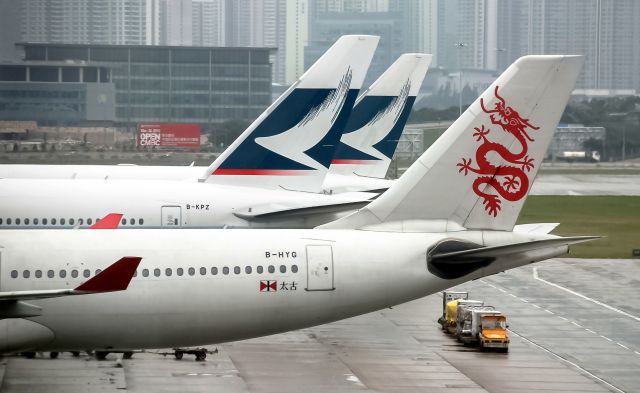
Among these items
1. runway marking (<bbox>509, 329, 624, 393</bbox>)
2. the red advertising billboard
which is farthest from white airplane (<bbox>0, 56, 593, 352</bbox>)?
the red advertising billboard

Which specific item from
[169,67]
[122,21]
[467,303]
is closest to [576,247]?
[467,303]

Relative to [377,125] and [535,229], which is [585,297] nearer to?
[377,125]

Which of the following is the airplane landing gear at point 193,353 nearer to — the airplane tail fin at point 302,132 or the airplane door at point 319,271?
the airplane door at point 319,271

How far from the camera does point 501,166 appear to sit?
26.2 meters

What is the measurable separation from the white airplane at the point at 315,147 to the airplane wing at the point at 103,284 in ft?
50.6

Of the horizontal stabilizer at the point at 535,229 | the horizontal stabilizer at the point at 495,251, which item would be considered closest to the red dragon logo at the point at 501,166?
the horizontal stabilizer at the point at 535,229

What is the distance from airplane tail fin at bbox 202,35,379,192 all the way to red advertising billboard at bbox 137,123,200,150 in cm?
7679

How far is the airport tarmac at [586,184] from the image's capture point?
9850cm

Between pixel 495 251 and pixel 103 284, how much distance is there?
8.18 metres

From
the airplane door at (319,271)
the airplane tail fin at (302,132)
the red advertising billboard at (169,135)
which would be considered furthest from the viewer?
the red advertising billboard at (169,135)

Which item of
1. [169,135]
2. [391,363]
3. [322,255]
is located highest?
[169,135]

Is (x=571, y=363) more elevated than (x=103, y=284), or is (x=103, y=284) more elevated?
(x=103, y=284)

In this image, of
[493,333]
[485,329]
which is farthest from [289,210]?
[493,333]

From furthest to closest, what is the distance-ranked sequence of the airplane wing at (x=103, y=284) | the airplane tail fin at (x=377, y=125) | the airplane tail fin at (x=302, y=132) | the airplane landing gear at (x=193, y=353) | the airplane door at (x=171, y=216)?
the airplane tail fin at (x=377, y=125) < the airplane tail fin at (x=302, y=132) < the airplane door at (x=171, y=216) < the airplane landing gear at (x=193, y=353) < the airplane wing at (x=103, y=284)
